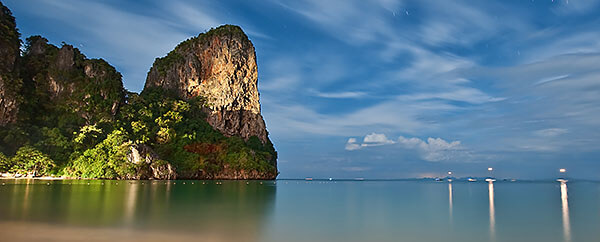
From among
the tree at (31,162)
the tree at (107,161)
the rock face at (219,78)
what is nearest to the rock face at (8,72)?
the tree at (31,162)

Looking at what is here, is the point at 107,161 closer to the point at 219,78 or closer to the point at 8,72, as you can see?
the point at 8,72

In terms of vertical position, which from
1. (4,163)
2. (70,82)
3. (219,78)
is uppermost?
(219,78)

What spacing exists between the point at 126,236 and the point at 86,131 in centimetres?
5879

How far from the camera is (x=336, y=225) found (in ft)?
40.6

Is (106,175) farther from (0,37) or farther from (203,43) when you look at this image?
(203,43)

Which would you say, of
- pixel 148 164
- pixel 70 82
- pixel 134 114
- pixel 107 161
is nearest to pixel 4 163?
pixel 107 161

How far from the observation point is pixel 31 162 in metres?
49.7

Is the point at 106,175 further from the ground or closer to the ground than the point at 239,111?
closer to the ground

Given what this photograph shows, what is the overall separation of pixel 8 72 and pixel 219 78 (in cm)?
4358

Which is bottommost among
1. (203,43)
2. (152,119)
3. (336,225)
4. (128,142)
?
(336,225)

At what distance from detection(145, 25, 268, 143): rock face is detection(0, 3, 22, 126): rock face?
33820 millimetres

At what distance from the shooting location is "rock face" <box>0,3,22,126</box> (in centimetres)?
5903

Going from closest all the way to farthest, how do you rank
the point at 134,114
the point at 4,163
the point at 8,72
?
the point at 4,163, the point at 8,72, the point at 134,114

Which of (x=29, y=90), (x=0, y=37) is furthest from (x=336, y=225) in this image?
(x=29, y=90)
